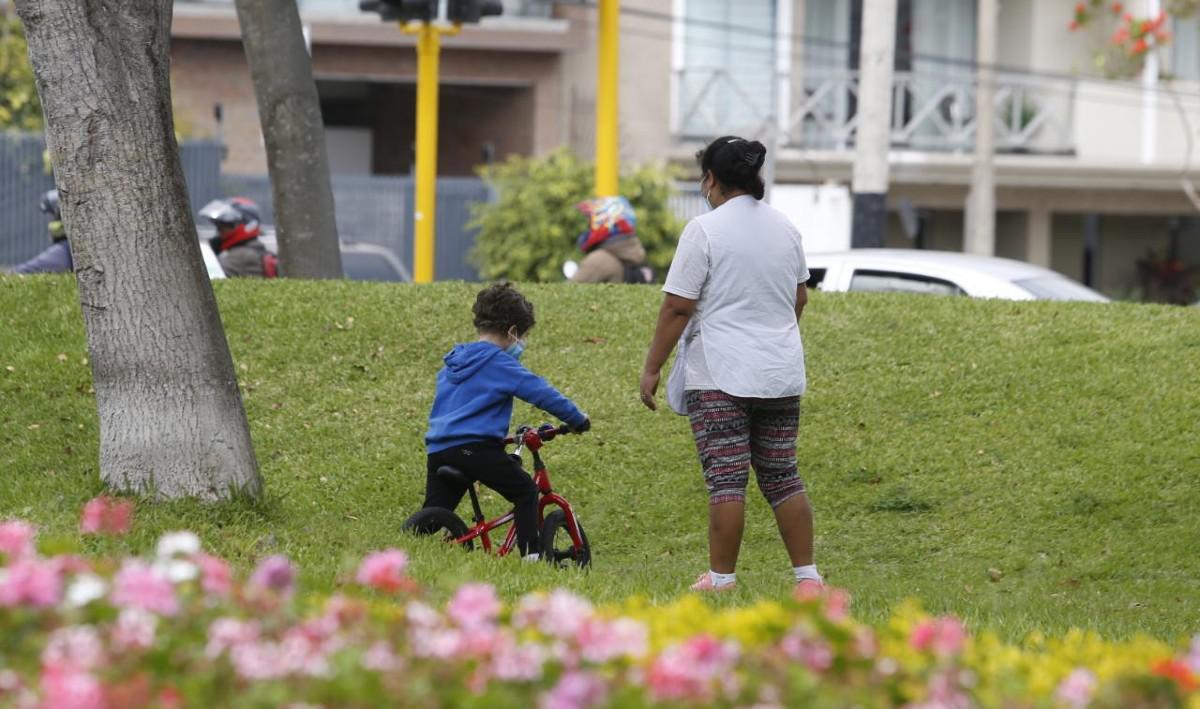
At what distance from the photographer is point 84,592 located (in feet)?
10.9

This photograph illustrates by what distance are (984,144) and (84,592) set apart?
901 inches

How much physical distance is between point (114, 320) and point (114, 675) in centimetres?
453

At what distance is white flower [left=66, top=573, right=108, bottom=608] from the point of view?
3.31 m

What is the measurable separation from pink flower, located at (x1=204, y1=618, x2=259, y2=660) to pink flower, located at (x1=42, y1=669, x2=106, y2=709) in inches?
12.5

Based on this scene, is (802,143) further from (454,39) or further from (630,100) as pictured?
(454,39)

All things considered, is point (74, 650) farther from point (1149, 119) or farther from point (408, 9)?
point (1149, 119)

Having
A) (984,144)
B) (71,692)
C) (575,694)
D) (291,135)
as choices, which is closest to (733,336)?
(575,694)

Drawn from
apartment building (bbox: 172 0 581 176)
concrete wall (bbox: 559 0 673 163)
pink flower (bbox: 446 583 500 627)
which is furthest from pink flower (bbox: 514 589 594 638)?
concrete wall (bbox: 559 0 673 163)

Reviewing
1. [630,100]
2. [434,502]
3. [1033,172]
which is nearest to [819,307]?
[434,502]

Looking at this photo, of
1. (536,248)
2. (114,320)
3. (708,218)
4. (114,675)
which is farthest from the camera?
(536,248)

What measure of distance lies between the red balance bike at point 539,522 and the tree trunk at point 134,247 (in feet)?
2.64

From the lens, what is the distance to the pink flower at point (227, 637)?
323 cm

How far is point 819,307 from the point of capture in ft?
39.9

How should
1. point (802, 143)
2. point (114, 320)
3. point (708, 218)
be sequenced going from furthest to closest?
point (802, 143) → point (114, 320) → point (708, 218)
